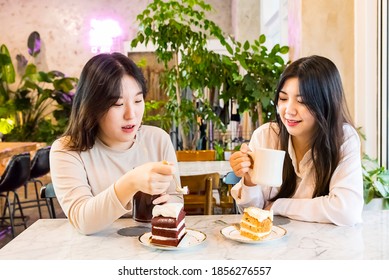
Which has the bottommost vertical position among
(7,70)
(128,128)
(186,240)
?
(186,240)

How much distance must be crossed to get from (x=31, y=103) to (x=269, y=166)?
5.61 metres

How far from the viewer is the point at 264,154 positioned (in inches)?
45.6

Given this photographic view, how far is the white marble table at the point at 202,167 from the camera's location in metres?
2.93

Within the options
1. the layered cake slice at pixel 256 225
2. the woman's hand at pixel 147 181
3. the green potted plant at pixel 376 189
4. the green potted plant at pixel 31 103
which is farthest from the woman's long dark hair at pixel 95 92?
the green potted plant at pixel 31 103

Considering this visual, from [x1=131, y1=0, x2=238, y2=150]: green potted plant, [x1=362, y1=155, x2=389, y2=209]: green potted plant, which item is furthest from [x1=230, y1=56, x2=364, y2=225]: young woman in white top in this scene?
[x1=131, y1=0, x2=238, y2=150]: green potted plant

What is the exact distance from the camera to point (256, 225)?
3.67 feet

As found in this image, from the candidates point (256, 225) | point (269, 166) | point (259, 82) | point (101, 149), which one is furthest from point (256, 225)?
point (259, 82)

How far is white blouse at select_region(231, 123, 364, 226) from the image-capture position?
1.28 m

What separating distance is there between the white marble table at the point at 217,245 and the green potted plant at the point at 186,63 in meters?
2.03

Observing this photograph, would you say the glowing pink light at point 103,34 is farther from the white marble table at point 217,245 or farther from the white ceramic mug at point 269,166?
the white ceramic mug at point 269,166

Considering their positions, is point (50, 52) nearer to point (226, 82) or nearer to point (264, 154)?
point (226, 82)

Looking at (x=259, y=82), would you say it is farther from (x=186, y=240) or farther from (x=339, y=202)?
(x=186, y=240)
